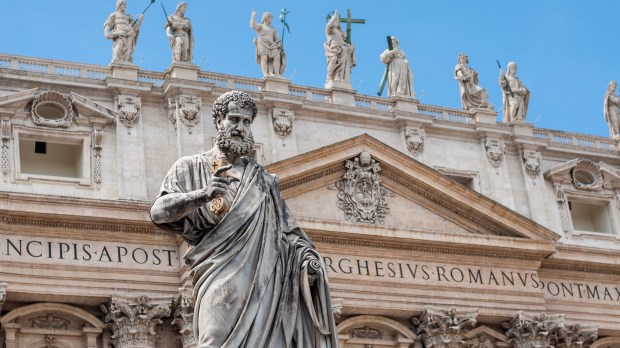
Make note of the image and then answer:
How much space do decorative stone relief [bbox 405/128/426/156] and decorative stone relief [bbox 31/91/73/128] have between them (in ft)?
26.0

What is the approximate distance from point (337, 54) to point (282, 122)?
98.7 inches

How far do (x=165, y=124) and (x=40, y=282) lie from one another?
15.3 ft

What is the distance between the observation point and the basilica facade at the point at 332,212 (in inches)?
1021

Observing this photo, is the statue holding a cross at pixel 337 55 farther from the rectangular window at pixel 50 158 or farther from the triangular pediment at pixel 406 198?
the rectangular window at pixel 50 158

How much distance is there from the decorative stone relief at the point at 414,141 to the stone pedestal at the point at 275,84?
10.4 ft

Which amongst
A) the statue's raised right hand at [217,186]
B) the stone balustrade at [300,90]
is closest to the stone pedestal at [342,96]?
the stone balustrade at [300,90]

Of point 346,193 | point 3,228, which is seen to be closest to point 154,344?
point 3,228

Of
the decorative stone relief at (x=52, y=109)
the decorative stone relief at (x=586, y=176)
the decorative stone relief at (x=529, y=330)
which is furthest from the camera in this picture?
the decorative stone relief at (x=586, y=176)

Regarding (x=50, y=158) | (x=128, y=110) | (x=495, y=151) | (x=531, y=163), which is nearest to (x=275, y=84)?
(x=128, y=110)

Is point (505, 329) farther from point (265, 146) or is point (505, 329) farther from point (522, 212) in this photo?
point (265, 146)

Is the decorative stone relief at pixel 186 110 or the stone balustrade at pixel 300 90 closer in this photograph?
the stone balustrade at pixel 300 90

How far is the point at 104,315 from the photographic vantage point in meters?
26.1

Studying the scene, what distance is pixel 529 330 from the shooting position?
29484 millimetres

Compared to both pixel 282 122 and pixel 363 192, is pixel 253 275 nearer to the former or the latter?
pixel 282 122
